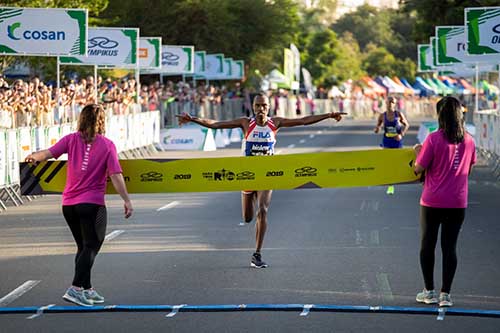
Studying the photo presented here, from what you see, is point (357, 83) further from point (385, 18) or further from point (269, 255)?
point (269, 255)

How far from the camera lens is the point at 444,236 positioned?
34.7 feet

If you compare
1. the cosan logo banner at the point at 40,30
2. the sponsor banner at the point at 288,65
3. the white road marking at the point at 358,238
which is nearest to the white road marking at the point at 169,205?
the white road marking at the point at 358,238

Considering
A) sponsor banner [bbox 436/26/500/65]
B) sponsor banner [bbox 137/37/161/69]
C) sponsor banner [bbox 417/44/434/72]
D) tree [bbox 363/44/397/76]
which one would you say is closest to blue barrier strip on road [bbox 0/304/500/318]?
sponsor banner [bbox 436/26/500/65]

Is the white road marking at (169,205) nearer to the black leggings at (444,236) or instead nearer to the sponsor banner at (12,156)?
the sponsor banner at (12,156)

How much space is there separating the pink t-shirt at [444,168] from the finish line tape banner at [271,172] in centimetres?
161

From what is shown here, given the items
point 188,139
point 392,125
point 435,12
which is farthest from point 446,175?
point 435,12

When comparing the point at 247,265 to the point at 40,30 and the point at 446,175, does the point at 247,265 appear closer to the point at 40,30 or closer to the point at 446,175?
the point at 446,175

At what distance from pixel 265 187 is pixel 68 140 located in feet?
8.46

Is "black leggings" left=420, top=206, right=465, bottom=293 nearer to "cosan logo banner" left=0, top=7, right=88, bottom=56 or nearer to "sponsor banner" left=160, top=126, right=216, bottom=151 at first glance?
"cosan logo banner" left=0, top=7, right=88, bottom=56

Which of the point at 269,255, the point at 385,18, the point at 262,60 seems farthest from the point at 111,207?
the point at 385,18

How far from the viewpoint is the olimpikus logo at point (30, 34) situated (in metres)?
27.0

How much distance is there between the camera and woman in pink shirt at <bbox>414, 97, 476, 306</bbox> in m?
10.4

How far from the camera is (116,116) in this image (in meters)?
31.8

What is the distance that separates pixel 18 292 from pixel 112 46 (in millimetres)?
24185
